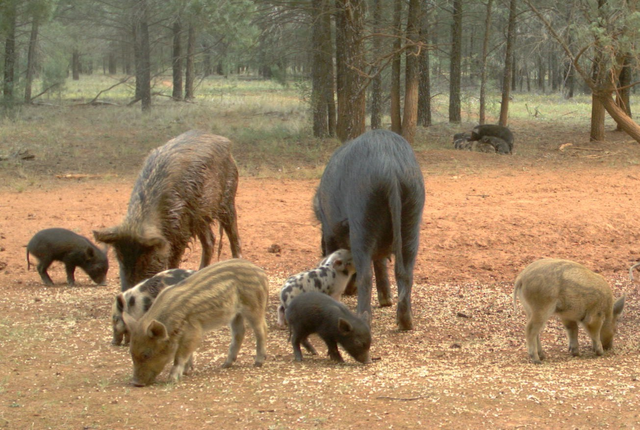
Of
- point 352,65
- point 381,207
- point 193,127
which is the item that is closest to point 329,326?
point 381,207

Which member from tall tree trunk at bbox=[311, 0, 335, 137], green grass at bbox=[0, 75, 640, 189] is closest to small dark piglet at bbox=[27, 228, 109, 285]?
green grass at bbox=[0, 75, 640, 189]

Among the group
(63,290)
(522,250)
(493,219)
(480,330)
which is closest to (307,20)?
(493,219)

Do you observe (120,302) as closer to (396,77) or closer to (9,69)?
(396,77)

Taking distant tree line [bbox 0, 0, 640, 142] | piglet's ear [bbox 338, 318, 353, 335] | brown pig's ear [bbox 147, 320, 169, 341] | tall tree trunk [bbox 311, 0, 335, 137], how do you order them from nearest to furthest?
1. brown pig's ear [bbox 147, 320, 169, 341]
2. piglet's ear [bbox 338, 318, 353, 335]
3. distant tree line [bbox 0, 0, 640, 142]
4. tall tree trunk [bbox 311, 0, 335, 137]

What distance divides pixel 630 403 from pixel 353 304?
373 cm

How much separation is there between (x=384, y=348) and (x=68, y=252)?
4049 millimetres

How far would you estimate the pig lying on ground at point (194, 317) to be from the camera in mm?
5238

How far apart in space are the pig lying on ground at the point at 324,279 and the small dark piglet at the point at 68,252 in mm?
2593

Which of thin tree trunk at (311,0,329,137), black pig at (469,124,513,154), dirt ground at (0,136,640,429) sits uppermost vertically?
thin tree trunk at (311,0,329,137)

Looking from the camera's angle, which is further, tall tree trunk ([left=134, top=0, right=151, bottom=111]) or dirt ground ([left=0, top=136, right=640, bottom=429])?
tall tree trunk ([left=134, top=0, right=151, bottom=111])

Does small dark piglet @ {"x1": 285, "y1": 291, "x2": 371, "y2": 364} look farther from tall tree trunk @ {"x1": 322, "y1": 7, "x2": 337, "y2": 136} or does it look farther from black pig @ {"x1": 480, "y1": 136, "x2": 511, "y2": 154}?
black pig @ {"x1": 480, "y1": 136, "x2": 511, "y2": 154}

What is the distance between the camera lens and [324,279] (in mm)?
6980

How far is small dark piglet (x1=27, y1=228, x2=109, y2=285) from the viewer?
28.0 feet

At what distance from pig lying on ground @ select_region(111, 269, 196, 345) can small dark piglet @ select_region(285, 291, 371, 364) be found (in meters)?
1.09
